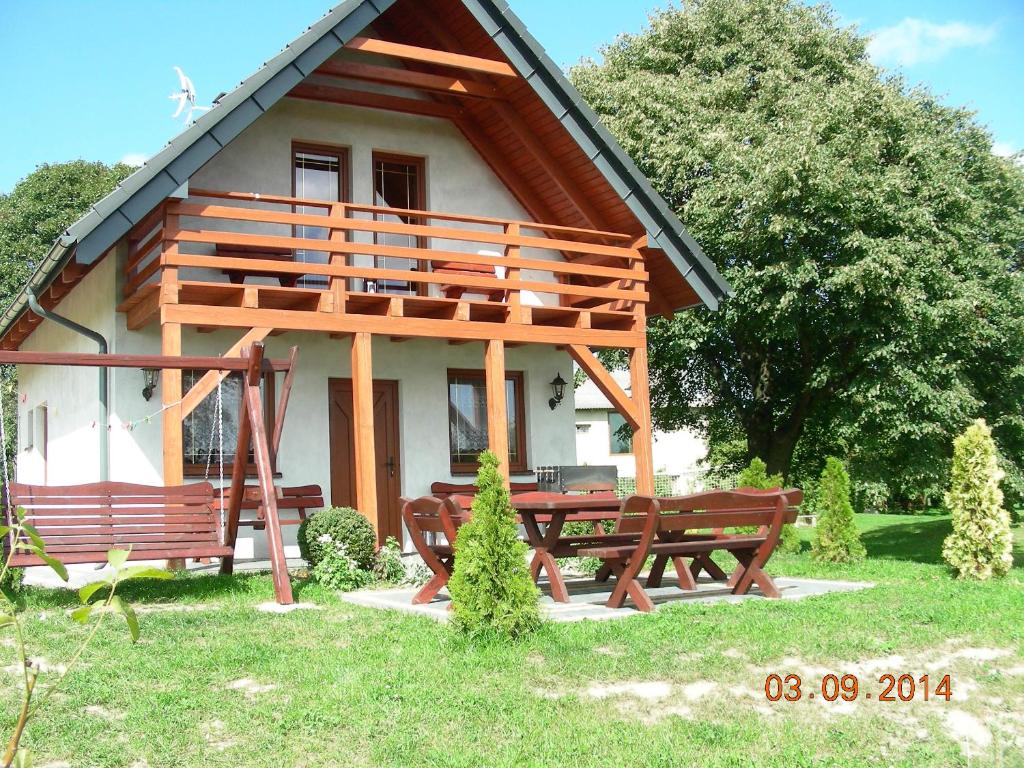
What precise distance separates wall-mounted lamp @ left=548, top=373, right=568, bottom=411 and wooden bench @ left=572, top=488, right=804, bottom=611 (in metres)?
6.54

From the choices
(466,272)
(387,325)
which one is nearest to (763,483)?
(466,272)

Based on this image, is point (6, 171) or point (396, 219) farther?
point (6, 171)

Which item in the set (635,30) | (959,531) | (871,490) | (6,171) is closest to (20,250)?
(6,171)

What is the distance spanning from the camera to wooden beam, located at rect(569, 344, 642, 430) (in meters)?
13.1

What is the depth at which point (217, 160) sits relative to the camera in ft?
42.5

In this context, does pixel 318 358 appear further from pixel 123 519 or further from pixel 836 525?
pixel 836 525

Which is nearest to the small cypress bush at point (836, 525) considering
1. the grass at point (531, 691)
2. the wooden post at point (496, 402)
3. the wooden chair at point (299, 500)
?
the wooden post at point (496, 402)

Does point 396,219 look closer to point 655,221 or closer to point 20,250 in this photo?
point 655,221

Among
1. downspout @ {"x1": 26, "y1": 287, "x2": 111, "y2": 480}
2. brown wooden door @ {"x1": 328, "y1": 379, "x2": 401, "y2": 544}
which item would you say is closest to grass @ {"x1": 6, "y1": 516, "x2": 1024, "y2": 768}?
downspout @ {"x1": 26, "y1": 287, "x2": 111, "y2": 480}

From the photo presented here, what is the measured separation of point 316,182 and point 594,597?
7638mm

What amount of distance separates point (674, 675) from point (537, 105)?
9641 mm

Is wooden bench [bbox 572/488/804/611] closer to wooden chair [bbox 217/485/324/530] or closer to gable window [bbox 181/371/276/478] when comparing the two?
wooden chair [bbox 217/485/324/530]

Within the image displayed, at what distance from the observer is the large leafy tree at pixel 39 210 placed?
31.7 m

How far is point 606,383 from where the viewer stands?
13203mm
